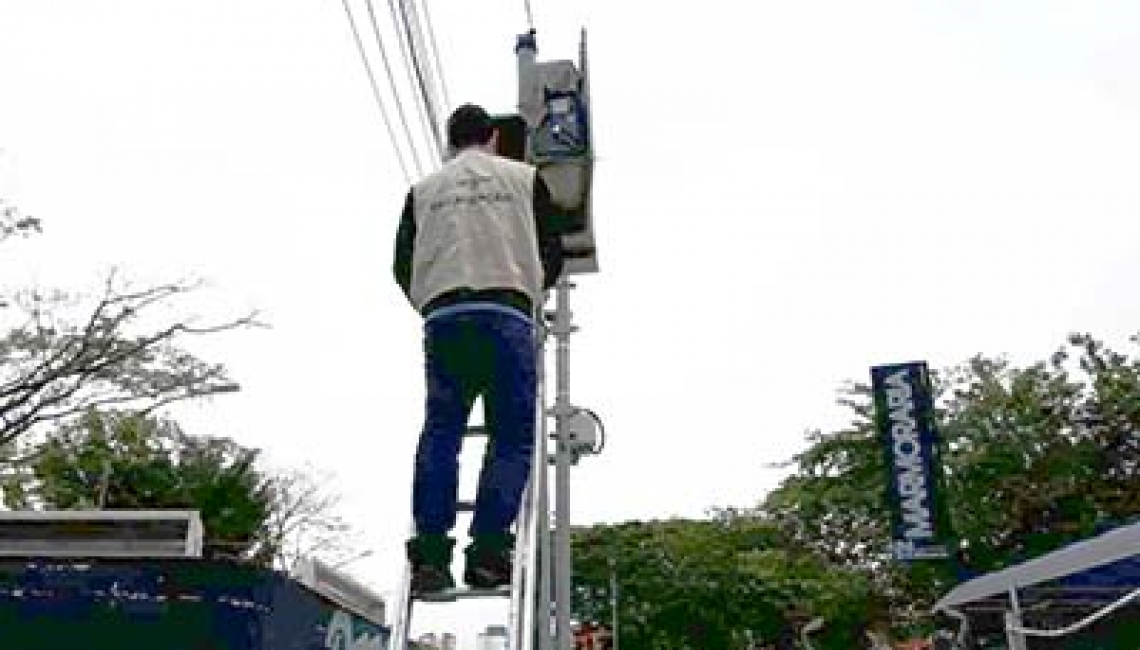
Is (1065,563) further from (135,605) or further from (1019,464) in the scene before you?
(1019,464)

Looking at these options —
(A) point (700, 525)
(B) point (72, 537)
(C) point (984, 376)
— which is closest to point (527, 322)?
(B) point (72, 537)

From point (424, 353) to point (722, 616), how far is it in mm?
27023

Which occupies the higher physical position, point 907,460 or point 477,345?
point 907,460

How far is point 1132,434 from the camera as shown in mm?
17016

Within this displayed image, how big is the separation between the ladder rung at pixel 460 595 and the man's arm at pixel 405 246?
36.0 inches

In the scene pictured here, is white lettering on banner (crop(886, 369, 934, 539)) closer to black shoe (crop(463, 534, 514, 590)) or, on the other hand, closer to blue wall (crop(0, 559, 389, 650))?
blue wall (crop(0, 559, 389, 650))

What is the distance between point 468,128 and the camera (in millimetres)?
3359

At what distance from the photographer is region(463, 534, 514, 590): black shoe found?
285cm

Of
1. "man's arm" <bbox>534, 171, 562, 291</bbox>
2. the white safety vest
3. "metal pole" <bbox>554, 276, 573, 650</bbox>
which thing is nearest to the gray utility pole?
"metal pole" <bbox>554, 276, 573, 650</bbox>

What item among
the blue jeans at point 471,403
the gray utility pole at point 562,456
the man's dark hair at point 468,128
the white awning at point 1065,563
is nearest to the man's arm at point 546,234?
the man's dark hair at point 468,128

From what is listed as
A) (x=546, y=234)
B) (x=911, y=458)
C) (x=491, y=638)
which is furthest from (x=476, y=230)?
(x=911, y=458)

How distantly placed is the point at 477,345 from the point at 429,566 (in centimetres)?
60

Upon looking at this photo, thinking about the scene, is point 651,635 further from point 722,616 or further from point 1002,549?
point 1002,549

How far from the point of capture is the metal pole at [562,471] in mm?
4648
